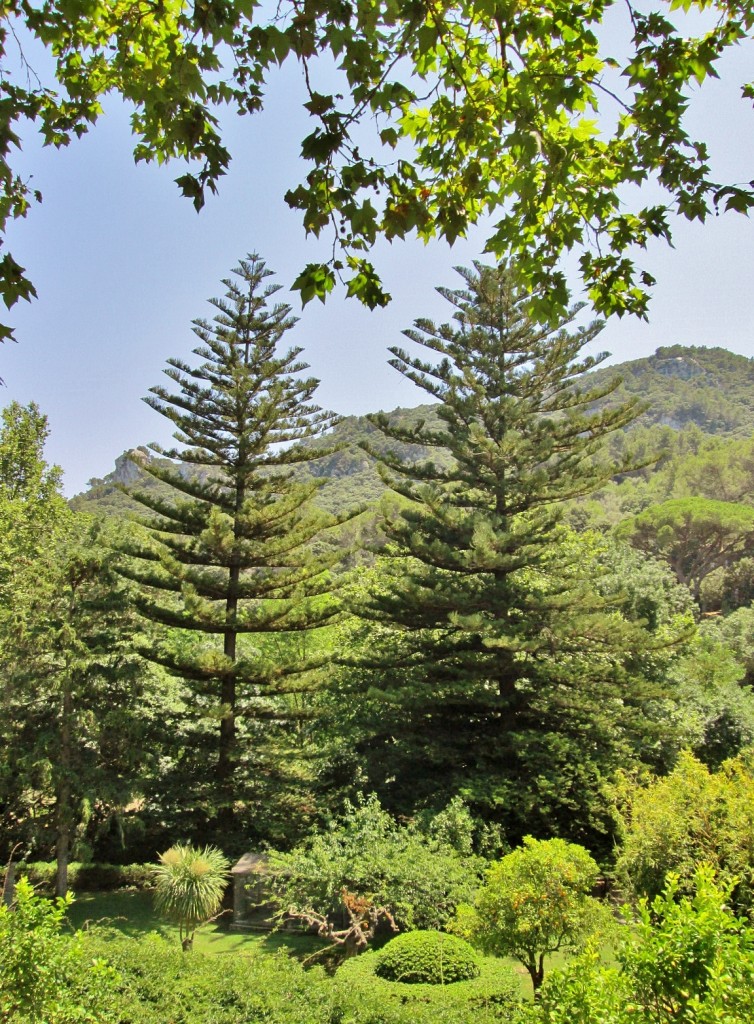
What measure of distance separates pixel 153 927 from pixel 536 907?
28.0 ft

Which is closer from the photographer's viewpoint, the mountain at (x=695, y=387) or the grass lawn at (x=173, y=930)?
the grass lawn at (x=173, y=930)

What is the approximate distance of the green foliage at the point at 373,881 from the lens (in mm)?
8359

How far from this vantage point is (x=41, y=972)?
4.21m

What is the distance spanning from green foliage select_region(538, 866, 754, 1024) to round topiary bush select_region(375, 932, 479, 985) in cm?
319

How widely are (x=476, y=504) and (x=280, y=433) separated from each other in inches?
178

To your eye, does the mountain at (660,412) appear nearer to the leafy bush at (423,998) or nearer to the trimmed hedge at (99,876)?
the trimmed hedge at (99,876)

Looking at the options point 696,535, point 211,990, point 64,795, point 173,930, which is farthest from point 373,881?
point 696,535

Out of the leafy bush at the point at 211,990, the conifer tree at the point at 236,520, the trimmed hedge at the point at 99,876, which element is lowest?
the trimmed hedge at the point at 99,876

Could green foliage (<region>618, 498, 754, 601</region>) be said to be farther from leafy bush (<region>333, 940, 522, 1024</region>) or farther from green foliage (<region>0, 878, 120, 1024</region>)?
green foliage (<region>0, 878, 120, 1024</region>)

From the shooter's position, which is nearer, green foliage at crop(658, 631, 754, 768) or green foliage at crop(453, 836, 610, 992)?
green foliage at crop(453, 836, 610, 992)

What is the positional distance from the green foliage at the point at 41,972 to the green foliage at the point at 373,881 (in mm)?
4355

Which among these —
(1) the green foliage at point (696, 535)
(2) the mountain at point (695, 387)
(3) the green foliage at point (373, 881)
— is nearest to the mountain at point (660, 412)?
(2) the mountain at point (695, 387)

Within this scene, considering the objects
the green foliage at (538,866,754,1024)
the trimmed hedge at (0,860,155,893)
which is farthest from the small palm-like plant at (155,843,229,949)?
the green foliage at (538,866,754,1024)

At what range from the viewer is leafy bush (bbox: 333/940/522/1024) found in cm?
487
